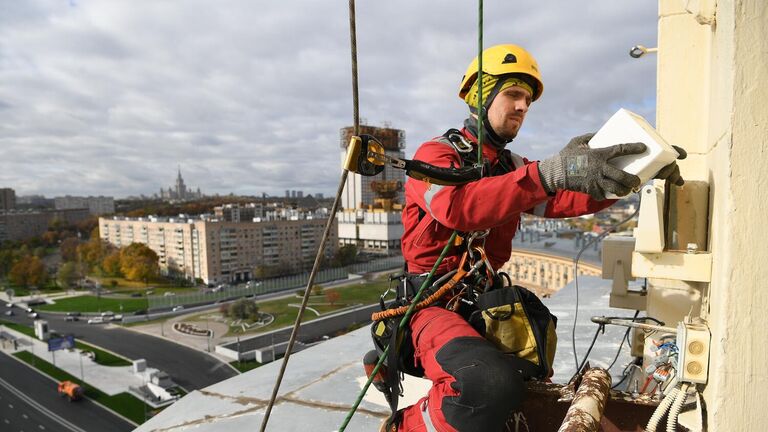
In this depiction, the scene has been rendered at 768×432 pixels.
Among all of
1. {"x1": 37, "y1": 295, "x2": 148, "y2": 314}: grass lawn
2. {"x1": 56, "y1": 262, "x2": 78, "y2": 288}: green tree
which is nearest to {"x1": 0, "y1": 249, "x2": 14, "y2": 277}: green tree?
{"x1": 56, "y1": 262, "x2": 78, "y2": 288}: green tree

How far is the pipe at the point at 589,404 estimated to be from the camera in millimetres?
1178

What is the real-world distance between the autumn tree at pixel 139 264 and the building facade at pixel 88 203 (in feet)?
Answer: 200

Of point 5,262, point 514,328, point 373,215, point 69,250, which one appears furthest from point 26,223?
point 514,328

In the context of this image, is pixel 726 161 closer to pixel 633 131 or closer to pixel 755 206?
pixel 755 206

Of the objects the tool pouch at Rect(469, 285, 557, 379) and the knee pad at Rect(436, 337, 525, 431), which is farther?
the tool pouch at Rect(469, 285, 557, 379)

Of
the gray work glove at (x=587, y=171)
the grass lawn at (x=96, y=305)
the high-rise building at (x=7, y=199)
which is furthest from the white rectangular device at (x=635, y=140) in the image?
the high-rise building at (x=7, y=199)

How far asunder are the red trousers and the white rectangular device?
60cm

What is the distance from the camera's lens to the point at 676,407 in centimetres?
117

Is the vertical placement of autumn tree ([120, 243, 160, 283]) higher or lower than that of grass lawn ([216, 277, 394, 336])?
higher

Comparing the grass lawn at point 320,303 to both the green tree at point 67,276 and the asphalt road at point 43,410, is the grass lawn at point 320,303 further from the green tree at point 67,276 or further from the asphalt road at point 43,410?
the green tree at point 67,276

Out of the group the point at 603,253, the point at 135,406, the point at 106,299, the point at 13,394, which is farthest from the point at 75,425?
the point at 603,253

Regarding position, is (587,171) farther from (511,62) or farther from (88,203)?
(88,203)

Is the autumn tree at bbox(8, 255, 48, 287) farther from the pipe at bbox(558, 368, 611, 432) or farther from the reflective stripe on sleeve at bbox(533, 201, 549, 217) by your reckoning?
the pipe at bbox(558, 368, 611, 432)

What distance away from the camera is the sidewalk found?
108 ft
